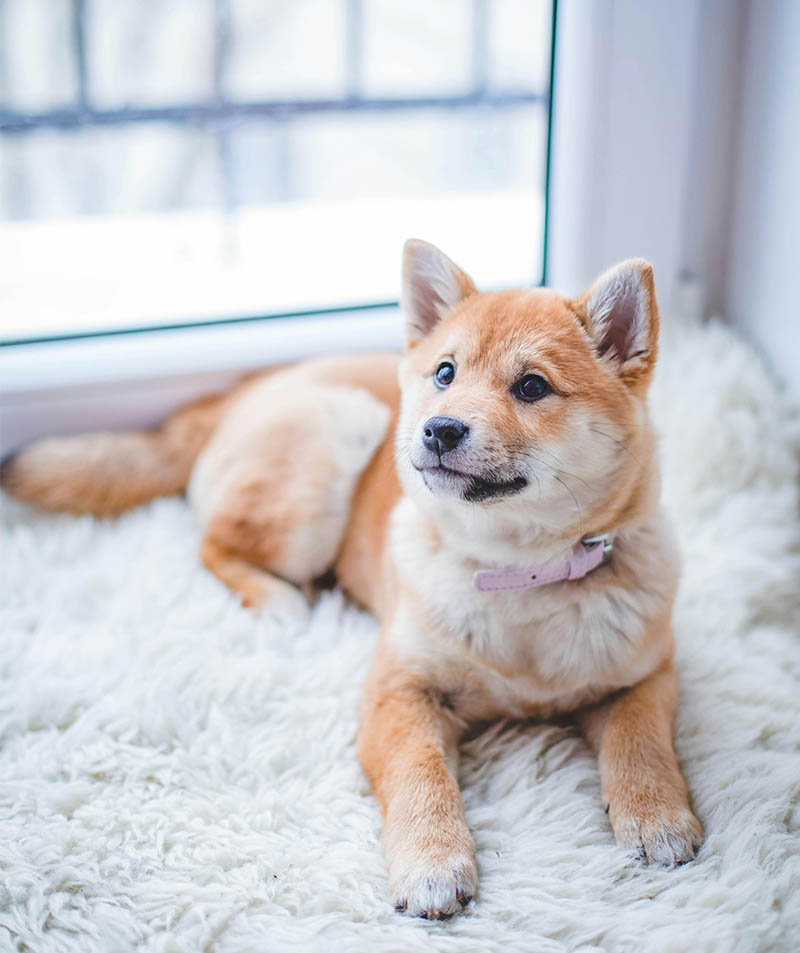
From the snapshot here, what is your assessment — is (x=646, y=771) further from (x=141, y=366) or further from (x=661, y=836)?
(x=141, y=366)

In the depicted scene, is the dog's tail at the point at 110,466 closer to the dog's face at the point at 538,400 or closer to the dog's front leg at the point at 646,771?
the dog's face at the point at 538,400

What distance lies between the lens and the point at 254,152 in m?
1.84

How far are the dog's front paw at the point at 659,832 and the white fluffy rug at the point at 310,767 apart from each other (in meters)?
0.02

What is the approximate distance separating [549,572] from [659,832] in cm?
32

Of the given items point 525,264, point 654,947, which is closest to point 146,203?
point 525,264

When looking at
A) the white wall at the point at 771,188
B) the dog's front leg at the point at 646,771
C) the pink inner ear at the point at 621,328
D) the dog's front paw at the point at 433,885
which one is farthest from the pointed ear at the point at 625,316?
the white wall at the point at 771,188

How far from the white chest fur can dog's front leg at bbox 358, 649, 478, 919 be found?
4 centimetres

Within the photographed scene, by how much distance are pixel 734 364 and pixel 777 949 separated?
44.1 inches

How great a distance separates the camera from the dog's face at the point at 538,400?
992mm

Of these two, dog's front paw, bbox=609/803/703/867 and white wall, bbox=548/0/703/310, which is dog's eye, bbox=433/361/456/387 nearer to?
dog's front paw, bbox=609/803/703/867

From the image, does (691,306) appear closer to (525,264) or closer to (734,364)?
(734,364)

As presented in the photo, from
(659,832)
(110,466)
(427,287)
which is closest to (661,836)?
(659,832)

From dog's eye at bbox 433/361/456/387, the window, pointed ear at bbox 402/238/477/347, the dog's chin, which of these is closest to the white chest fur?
the dog's chin

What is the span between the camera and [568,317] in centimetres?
109
